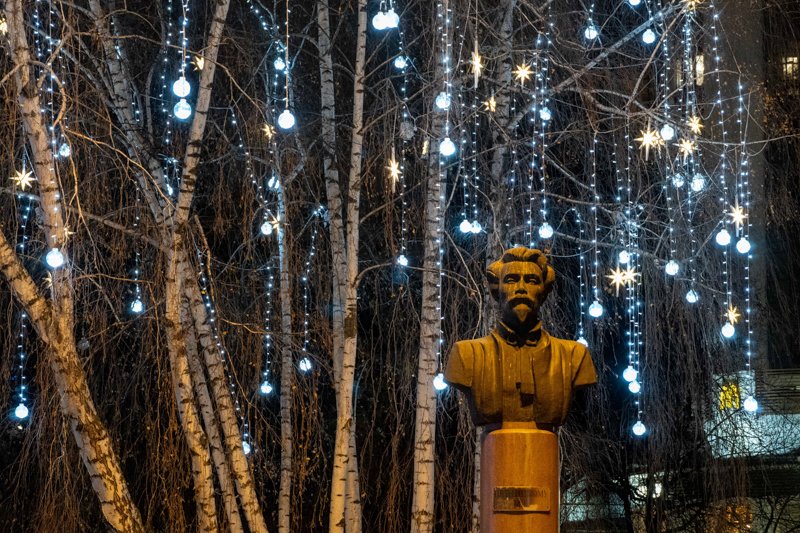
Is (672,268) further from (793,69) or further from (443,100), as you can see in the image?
(793,69)

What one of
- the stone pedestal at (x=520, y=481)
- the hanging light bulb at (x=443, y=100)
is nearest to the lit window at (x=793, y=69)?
the hanging light bulb at (x=443, y=100)

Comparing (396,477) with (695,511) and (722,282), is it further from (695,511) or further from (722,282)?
(695,511)

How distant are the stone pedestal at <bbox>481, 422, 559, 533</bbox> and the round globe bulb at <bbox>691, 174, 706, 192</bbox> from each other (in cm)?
337

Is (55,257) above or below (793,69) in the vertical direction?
below

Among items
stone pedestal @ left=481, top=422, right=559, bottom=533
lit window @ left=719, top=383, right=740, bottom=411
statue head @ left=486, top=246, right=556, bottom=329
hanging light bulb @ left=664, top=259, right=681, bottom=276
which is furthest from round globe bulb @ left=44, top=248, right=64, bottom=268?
lit window @ left=719, top=383, right=740, bottom=411

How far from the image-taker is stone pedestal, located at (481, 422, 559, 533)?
5.28m

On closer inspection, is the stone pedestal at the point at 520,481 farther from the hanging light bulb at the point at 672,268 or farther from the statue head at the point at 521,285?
the hanging light bulb at the point at 672,268

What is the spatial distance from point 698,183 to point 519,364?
3344 mm

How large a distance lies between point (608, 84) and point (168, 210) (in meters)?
3.57

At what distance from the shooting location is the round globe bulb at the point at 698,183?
820 centimetres

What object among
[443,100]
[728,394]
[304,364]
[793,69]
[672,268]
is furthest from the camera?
[793,69]

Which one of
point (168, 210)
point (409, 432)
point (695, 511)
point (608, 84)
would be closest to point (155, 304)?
point (168, 210)

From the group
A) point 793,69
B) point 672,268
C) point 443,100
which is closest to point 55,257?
point 443,100

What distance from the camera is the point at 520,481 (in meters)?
5.31
